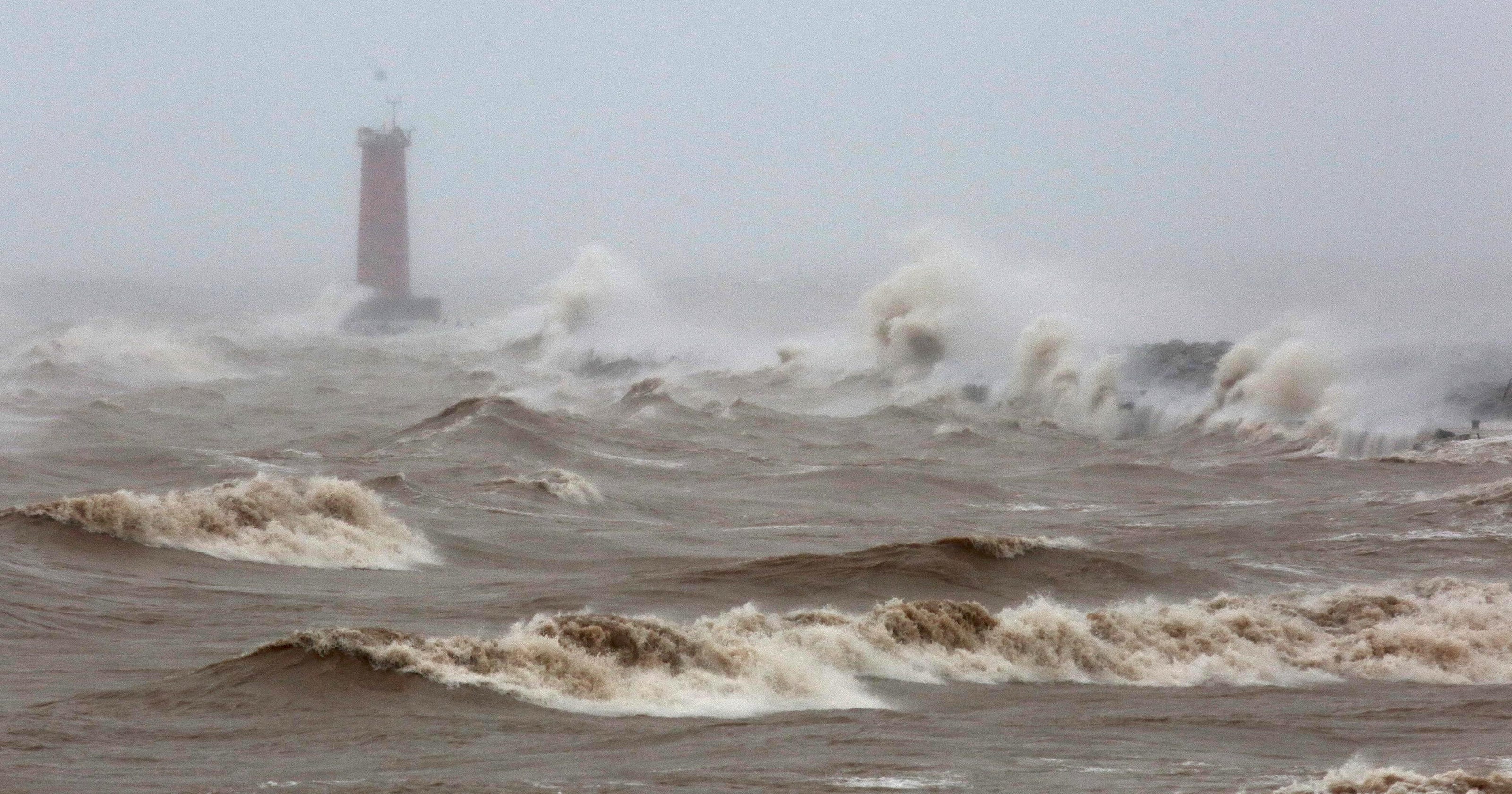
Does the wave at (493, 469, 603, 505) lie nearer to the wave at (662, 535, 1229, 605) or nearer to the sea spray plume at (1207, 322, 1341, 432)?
the wave at (662, 535, 1229, 605)

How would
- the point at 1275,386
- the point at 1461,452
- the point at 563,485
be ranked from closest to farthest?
the point at 563,485
the point at 1461,452
the point at 1275,386

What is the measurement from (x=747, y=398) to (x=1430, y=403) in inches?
668

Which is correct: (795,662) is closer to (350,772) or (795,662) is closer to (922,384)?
(350,772)

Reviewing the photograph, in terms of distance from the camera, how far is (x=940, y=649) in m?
12.2

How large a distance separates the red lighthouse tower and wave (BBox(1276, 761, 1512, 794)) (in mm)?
57363

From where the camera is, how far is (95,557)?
47.8 feet

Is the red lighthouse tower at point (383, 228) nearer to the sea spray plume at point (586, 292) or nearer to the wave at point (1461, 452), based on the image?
A: the sea spray plume at point (586, 292)

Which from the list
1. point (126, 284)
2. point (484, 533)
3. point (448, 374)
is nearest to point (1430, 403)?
point (484, 533)

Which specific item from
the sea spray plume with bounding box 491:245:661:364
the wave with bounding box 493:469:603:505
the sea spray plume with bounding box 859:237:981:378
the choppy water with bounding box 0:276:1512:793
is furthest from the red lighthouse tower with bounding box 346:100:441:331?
the wave with bounding box 493:469:603:505

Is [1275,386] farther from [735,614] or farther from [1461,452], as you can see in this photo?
[735,614]

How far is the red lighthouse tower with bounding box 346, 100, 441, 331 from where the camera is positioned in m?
63.1

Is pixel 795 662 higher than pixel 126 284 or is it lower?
lower

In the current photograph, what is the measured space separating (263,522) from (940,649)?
6.85 m

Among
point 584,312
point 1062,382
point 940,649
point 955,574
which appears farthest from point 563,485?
point 584,312
